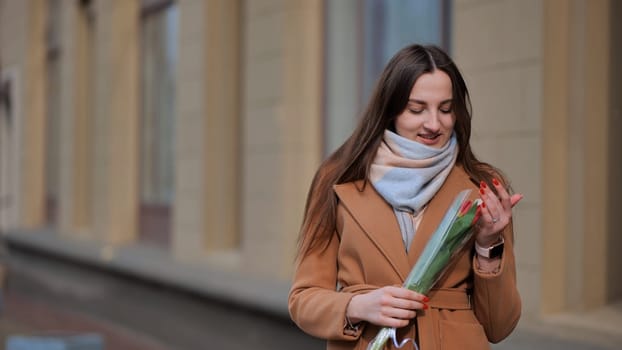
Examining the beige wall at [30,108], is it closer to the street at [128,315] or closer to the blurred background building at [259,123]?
the blurred background building at [259,123]

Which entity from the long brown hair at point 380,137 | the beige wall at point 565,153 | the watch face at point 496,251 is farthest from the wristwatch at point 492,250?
the beige wall at point 565,153

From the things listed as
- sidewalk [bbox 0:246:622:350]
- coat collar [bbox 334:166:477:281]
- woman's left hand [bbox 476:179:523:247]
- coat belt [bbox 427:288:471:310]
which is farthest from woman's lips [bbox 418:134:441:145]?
sidewalk [bbox 0:246:622:350]

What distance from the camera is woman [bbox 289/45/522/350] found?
250cm

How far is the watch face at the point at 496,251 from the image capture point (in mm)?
2436

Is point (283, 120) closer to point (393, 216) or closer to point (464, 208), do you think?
point (393, 216)

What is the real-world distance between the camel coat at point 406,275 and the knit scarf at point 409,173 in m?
0.03

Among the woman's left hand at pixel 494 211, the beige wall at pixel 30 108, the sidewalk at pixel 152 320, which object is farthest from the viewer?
the beige wall at pixel 30 108

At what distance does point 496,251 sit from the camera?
245 cm

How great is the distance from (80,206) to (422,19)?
9338mm

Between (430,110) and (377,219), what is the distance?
318mm

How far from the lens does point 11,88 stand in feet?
62.8

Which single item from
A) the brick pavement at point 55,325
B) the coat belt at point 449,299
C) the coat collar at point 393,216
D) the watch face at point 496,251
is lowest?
the brick pavement at point 55,325

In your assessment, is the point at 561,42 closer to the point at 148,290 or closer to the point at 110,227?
the point at 148,290

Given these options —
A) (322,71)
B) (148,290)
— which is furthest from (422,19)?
(148,290)
